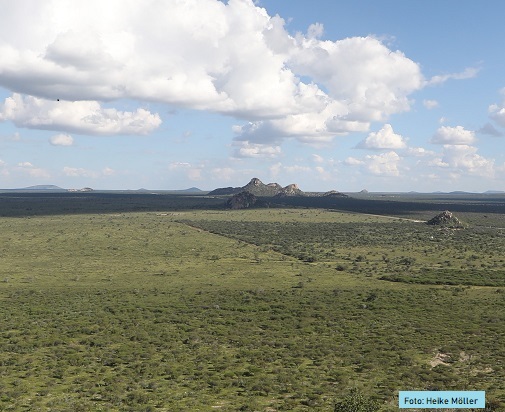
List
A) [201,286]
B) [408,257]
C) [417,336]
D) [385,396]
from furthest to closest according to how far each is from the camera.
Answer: [408,257], [201,286], [417,336], [385,396]

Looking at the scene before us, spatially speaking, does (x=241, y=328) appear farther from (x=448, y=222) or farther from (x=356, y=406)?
(x=448, y=222)

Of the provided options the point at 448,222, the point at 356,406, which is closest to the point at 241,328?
the point at 356,406

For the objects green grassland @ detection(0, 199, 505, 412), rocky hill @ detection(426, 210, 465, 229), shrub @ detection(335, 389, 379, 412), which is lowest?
green grassland @ detection(0, 199, 505, 412)

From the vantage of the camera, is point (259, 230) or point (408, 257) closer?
point (408, 257)

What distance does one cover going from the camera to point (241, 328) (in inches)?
1727

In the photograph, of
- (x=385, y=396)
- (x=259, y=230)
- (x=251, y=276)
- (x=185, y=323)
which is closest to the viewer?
(x=385, y=396)

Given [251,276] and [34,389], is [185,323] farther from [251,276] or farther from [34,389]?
[251,276]

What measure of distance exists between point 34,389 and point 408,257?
2994 inches

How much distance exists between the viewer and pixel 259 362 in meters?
34.8

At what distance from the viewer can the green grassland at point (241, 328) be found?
1163 inches

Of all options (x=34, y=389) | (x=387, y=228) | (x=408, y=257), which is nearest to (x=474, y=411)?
(x=34, y=389)

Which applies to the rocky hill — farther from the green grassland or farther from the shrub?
the shrub

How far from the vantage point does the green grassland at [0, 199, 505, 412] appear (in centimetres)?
2953

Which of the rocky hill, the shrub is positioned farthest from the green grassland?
the rocky hill
